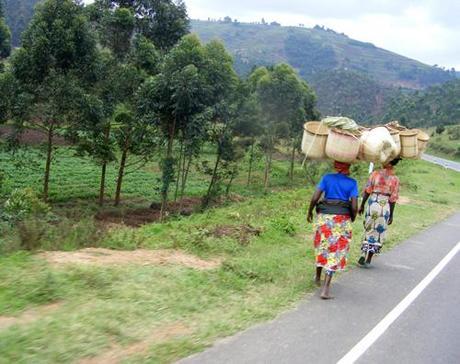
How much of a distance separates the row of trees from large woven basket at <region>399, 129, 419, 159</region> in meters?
12.7

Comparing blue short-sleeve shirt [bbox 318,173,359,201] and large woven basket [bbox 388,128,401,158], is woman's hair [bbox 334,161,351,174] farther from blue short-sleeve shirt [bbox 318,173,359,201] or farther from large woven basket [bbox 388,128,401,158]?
large woven basket [bbox 388,128,401,158]

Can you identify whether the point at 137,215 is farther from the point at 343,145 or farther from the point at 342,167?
the point at 343,145

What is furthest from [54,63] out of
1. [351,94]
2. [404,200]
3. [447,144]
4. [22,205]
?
[351,94]

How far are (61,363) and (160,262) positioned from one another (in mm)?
3165

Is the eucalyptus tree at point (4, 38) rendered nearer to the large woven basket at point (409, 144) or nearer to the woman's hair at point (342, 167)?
the large woven basket at point (409, 144)

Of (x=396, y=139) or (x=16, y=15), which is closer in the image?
(x=396, y=139)

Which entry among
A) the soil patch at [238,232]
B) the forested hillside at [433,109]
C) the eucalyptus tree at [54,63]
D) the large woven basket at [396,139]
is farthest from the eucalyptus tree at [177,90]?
the forested hillside at [433,109]

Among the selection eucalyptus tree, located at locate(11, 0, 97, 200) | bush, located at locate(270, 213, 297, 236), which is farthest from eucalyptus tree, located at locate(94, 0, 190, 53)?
bush, located at locate(270, 213, 297, 236)

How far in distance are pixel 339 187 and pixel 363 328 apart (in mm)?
1849

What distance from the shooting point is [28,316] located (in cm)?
497

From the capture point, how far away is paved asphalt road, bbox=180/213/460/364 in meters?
4.91

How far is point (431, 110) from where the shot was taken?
9238 centimetres

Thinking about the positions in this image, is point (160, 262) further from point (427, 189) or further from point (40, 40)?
point (427, 189)

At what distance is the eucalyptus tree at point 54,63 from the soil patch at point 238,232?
471 inches
